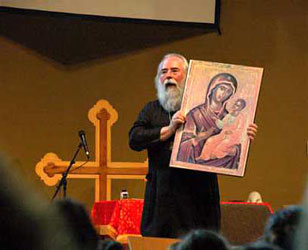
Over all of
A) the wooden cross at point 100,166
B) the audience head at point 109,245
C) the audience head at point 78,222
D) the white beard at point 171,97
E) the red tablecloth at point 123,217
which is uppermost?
the white beard at point 171,97

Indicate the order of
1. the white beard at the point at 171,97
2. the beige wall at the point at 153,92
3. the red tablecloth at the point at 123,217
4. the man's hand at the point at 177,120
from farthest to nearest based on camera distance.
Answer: the beige wall at the point at 153,92, the red tablecloth at the point at 123,217, the white beard at the point at 171,97, the man's hand at the point at 177,120

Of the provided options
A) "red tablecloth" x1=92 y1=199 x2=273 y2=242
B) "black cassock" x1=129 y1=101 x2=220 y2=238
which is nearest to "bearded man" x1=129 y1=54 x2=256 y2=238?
"black cassock" x1=129 y1=101 x2=220 y2=238

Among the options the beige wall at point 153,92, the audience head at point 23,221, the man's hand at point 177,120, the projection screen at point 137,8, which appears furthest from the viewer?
the beige wall at point 153,92

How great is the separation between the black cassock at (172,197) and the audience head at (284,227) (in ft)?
4.58

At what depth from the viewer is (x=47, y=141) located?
434cm

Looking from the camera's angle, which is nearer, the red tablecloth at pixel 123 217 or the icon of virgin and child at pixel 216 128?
the icon of virgin and child at pixel 216 128

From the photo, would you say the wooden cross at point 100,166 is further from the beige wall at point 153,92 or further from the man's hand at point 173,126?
the man's hand at point 173,126

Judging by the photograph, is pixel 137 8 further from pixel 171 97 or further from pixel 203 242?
pixel 203 242

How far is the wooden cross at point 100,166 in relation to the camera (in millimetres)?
4152

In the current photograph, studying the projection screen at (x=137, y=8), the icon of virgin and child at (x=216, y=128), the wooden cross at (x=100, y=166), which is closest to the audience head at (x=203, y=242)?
the icon of virgin and child at (x=216, y=128)

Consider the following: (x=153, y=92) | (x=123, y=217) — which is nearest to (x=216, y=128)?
(x=123, y=217)

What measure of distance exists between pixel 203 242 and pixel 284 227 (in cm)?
5

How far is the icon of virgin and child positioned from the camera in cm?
170

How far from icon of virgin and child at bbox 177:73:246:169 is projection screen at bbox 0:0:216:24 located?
8.70ft
